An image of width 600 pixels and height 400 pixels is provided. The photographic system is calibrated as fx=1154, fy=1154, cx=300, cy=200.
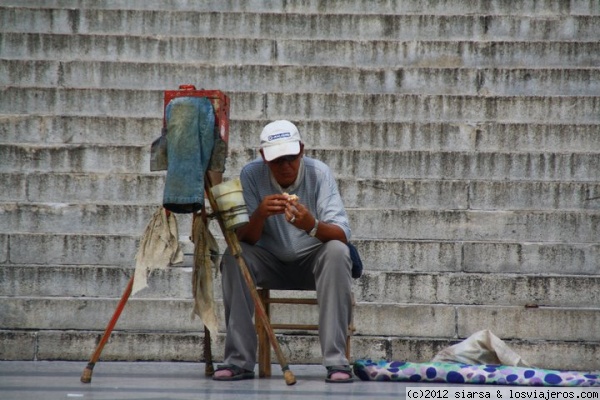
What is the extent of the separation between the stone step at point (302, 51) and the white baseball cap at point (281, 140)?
4.01 meters

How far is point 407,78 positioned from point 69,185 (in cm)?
293

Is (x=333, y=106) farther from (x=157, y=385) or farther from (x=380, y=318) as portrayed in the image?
(x=157, y=385)

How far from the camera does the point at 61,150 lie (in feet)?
27.6

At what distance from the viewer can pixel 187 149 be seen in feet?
17.9

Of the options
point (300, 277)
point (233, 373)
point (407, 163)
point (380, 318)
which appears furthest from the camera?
point (407, 163)

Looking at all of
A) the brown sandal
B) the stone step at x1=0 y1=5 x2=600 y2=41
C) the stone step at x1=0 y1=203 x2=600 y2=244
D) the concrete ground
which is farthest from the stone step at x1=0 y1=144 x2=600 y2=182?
the brown sandal

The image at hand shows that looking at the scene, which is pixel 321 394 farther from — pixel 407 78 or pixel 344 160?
pixel 407 78

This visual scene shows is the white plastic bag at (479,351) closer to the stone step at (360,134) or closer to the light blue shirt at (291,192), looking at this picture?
the light blue shirt at (291,192)

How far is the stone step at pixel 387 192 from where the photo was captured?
→ 26.2ft

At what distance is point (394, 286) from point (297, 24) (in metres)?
3.51

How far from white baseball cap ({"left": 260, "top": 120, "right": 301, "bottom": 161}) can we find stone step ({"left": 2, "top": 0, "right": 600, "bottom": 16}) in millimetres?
4669

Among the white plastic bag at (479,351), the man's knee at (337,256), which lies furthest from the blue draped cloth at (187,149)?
the white plastic bag at (479,351)

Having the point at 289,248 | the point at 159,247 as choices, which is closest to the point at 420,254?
the point at 289,248

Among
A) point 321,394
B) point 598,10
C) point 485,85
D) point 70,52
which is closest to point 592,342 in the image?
point 321,394
